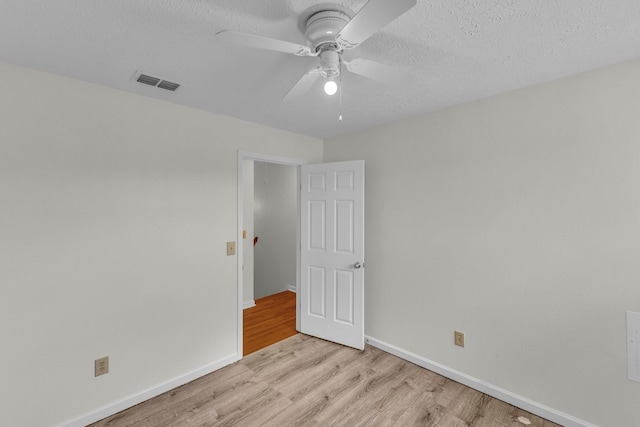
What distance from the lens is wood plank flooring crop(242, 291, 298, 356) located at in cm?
306

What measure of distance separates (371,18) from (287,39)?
24.9 inches

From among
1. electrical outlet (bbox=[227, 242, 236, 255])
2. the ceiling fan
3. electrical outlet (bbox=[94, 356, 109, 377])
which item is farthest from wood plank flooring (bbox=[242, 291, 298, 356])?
the ceiling fan

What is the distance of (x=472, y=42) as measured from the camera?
1.43m

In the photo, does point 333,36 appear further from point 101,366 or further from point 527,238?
point 101,366

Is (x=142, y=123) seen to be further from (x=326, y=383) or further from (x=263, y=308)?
(x=263, y=308)

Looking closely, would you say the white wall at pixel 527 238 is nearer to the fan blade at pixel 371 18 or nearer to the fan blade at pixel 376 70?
the fan blade at pixel 376 70

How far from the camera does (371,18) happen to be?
3.00 ft

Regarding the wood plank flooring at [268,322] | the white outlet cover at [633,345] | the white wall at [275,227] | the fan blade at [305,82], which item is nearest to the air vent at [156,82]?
the fan blade at [305,82]

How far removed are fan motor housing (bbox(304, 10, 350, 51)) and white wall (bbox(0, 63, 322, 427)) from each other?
1.60 metres

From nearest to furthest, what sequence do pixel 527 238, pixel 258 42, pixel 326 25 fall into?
pixel 258 42 < pixel 326 25 < pixel 527 238

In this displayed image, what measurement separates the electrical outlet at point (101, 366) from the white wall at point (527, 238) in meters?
2.37

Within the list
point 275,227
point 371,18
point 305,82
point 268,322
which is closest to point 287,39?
point 305,82

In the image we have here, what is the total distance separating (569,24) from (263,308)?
4.09 m

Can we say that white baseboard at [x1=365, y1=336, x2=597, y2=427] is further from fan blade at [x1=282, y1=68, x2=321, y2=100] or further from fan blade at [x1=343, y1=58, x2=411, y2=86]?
fan blade at [x1=282, y1=68, x2=321, y2=100]
